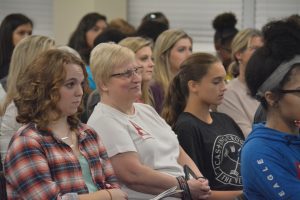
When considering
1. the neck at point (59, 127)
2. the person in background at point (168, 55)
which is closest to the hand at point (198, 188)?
the neck at point (59, 127)

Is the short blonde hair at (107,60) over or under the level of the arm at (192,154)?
over

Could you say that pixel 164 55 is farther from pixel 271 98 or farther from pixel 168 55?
pixel 271 98

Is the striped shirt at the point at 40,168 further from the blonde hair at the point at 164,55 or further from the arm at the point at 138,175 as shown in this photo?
the blonde hair at the point at 164,55

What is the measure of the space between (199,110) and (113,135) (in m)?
0.70

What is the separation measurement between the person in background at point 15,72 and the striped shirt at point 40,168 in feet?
2.83

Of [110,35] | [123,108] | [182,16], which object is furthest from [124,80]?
[182,16]

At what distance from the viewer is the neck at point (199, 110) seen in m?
3.65

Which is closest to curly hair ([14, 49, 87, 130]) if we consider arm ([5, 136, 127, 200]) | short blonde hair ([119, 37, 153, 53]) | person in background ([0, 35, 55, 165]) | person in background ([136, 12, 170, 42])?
arm ([5, 136, 127, 200])

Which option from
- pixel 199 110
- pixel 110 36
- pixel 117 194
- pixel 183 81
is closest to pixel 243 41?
pixel 110 36

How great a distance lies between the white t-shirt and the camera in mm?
3139

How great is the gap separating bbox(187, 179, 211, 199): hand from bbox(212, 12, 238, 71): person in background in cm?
312

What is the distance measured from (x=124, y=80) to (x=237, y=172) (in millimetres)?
797

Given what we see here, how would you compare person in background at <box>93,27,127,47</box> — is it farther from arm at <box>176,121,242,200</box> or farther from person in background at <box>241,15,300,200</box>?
person in background at <box>241,15,300,200</box>

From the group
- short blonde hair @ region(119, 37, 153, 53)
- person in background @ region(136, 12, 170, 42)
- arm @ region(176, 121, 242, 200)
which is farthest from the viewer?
person in background @ region(136, 12, 170, 42)
